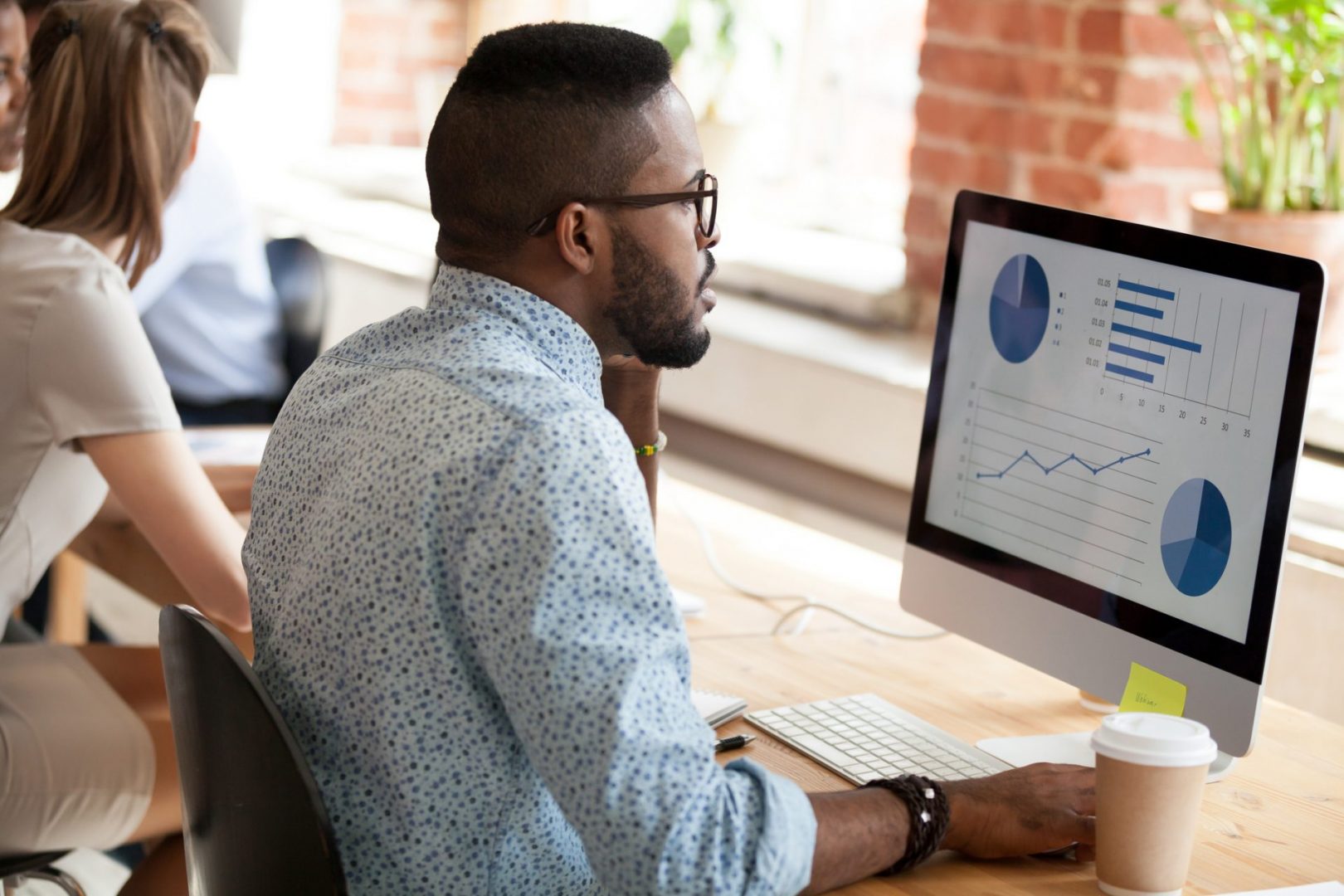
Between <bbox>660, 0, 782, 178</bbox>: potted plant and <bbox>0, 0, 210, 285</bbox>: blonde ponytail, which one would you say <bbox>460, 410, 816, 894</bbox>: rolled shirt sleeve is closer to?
<bbox>0, 0, 210, 285</bbox>: blonde ponytail

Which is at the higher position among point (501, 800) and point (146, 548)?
point (501, 800)

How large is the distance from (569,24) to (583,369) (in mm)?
278

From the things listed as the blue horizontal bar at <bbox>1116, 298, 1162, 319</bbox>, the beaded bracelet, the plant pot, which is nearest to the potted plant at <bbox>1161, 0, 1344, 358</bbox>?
the plant pot

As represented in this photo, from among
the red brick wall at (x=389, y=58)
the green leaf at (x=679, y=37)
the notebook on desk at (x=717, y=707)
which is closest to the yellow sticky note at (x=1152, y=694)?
the notebook on desk at (x=717, y=707)

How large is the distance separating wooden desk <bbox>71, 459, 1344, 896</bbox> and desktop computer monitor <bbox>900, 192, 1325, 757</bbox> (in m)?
0.09

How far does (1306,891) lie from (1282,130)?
151 centimetres

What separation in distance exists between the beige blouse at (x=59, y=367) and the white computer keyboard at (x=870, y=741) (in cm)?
75

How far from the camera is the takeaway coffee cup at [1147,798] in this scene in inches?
42.2

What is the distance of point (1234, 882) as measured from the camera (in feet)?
3.88

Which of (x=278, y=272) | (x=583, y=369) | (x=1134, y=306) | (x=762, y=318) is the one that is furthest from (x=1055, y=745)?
(x=278, y=272)

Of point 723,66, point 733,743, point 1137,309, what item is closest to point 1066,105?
point 723,66

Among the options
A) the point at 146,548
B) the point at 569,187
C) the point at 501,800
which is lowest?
the point at 146,548

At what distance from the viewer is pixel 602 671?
913 millimetres

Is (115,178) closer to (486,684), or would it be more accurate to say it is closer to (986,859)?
(486,684)
